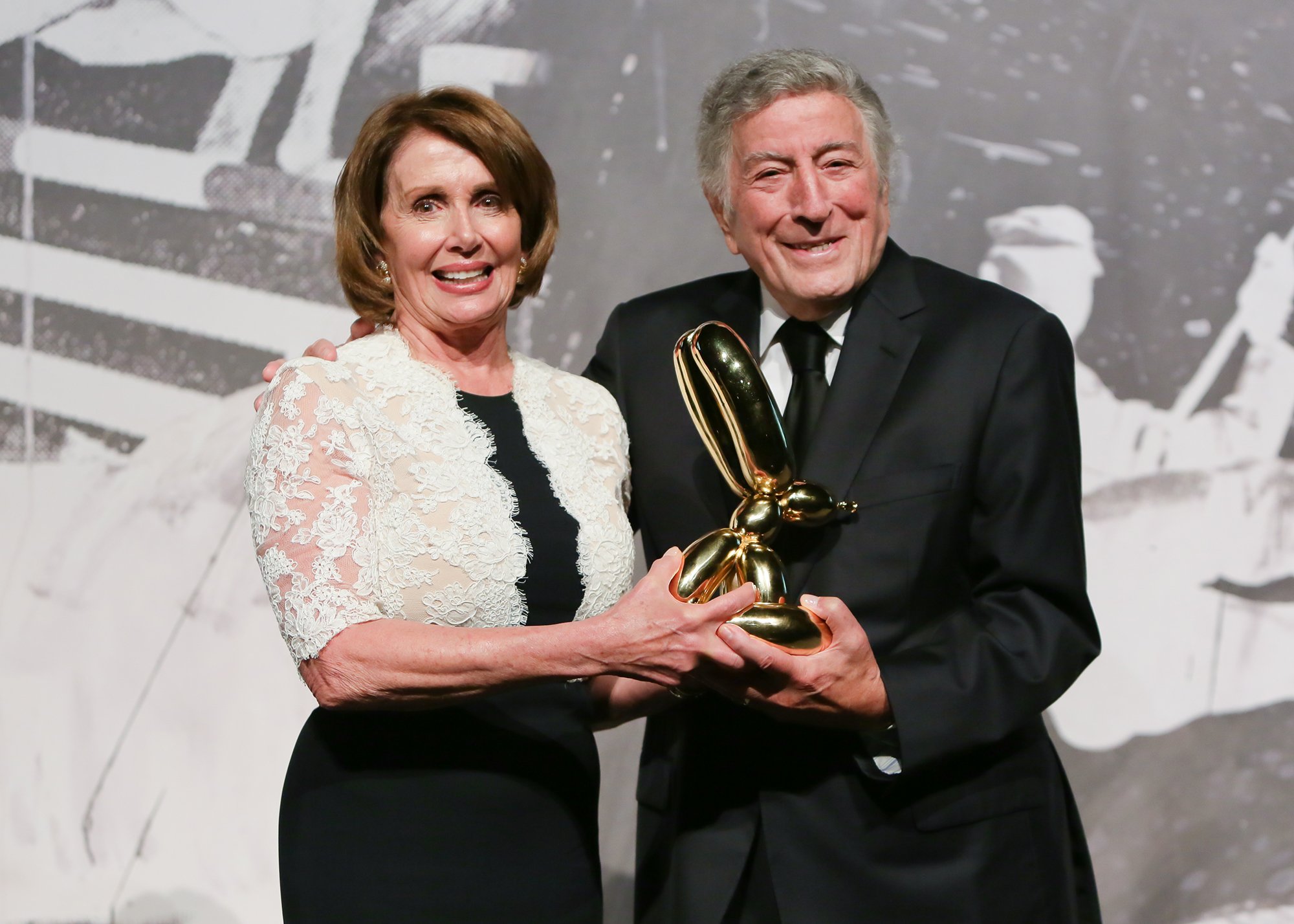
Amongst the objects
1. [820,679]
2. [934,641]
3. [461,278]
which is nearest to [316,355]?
[461,278]

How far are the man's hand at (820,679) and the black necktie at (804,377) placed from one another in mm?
233

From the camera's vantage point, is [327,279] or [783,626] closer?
[783,626]

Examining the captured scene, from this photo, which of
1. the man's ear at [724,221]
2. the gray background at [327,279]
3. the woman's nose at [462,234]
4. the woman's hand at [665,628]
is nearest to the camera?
the woman's hand at [665,628]

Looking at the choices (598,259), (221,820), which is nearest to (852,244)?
(598,259)

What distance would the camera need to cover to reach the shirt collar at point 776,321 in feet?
4.94

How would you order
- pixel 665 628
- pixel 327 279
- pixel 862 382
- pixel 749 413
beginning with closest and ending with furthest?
pixel 665 628, pixel 749 413, pixel 862 382, pixel 327 279

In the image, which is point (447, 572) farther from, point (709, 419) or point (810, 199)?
point (810, 199)

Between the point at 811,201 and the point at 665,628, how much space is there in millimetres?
575

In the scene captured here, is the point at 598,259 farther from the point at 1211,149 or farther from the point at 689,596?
the point at 689,596

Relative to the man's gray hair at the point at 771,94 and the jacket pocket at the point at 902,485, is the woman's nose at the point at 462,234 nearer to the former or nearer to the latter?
the man's gray hair at the point at 771,94

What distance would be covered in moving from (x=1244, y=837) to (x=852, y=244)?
172cm

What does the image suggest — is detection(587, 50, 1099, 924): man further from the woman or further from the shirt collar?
the woman

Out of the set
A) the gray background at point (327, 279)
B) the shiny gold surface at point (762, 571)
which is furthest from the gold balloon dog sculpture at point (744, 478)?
the gray background at point (327, 279)

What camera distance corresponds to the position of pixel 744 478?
1322 millimetres
